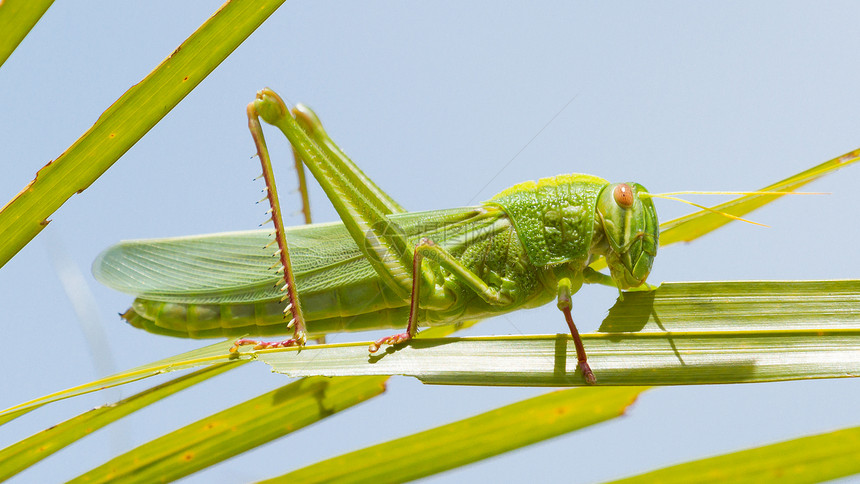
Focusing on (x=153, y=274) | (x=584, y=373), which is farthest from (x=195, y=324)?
(x=584, y=373)

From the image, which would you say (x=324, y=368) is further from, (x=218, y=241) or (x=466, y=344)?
(x=218, y=241)

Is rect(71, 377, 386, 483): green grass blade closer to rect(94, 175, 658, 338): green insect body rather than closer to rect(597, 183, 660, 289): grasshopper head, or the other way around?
rect(94, 175, 658, 338): green insect body

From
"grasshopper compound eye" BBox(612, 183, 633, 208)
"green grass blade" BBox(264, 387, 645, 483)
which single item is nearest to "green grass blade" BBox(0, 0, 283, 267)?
"green grass blade" BBox(264, 387, 645, 483)

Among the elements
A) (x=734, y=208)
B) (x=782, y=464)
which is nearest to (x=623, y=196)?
(x=734, y=208)

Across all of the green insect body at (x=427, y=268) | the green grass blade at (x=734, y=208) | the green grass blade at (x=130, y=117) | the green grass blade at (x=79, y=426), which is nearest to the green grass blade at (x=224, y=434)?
the green grass blade at (x=79, y=426)

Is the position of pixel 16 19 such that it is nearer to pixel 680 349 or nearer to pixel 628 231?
pixel 680 349

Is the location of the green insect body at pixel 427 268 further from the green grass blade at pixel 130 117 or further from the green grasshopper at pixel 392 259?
the green grass blade at pixel 130 117

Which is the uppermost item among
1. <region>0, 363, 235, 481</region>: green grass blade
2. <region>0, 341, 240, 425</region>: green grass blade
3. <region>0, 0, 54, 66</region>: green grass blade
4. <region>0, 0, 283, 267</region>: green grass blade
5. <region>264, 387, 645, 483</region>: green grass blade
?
<region>0, 0, 54, 66</region>: green grass blade
